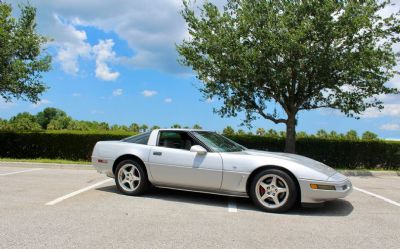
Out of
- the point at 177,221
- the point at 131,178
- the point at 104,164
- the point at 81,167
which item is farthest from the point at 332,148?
the point at 177,221

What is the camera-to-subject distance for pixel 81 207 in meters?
6.61

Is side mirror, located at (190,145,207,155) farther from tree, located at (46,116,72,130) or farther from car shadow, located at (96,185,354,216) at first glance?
tree, located at (46,116,72,130)

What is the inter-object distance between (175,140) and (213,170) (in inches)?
43.9

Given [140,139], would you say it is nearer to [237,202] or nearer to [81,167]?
[237,202]

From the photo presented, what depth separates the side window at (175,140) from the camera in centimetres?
748

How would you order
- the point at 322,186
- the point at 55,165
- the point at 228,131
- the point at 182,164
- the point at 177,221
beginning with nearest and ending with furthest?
the point at 177,221 < the point at 322,186 < the point at 182,164 < the point at 55,165 < the point at 228,131

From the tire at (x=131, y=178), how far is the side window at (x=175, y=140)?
24.5 inches

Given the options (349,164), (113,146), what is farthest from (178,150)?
(349,164)

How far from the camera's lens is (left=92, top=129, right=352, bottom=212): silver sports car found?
6426mm

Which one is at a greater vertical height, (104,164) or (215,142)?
(215,142)

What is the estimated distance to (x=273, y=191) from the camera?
→ 21.5 ft

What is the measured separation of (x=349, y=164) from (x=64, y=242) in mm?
13101

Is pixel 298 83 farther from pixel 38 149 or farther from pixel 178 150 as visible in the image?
pixel 38 149

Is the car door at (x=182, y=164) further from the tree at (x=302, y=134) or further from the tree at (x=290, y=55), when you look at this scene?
the tree at (x=302, y=134)
